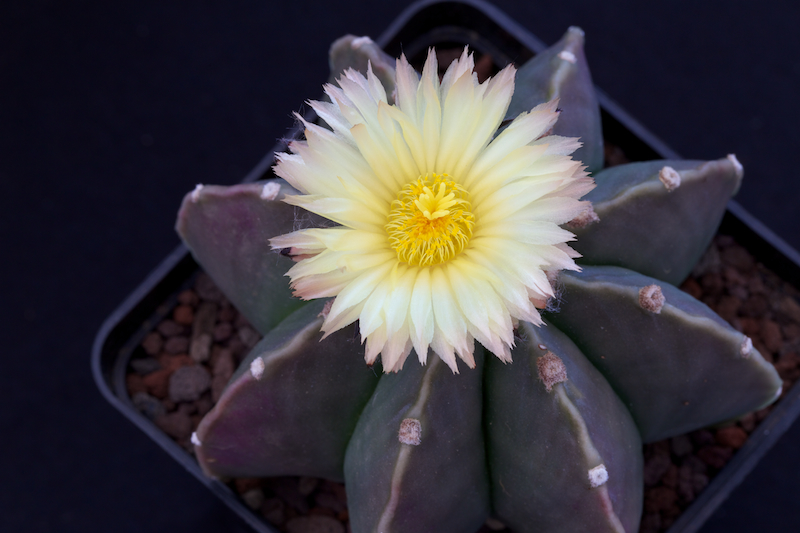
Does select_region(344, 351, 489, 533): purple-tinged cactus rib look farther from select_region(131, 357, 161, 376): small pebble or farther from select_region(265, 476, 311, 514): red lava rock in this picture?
select_region(131, 357, 161, 376): small pebble

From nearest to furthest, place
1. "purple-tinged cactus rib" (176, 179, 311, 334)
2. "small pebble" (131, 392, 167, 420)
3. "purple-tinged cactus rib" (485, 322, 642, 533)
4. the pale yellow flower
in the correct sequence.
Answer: the pale yellow flower < "purple-tinged cactus rib" (485, 322, 642, 533) < "purple-tinged cactus rib" (176, 179, 311, 334) < "small pebble" (131, 392, 167, 420)

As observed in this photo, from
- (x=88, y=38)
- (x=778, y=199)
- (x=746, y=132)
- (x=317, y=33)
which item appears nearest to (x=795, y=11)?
(x=746, y=132)

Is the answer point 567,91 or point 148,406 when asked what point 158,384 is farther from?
point 567,91

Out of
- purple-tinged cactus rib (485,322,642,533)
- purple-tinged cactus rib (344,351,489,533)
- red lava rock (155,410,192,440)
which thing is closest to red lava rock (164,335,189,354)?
red lava rock (155,410,192,440)

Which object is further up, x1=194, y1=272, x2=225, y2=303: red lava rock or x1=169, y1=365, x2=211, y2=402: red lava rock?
x1=194, y1=272, x2=225, y2=303: red lava rock

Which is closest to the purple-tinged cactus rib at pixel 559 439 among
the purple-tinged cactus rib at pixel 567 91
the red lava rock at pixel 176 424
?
the purple-tinged cactus rib at pixel 567 91

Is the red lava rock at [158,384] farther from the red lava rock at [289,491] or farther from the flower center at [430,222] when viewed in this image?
the flower center at [430,222]

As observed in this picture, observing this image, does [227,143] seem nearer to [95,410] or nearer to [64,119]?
[64,119]
